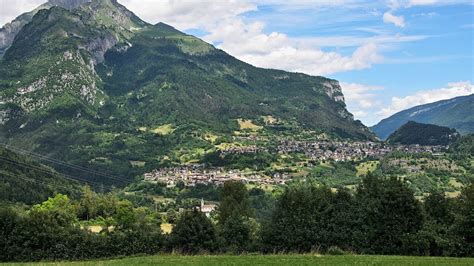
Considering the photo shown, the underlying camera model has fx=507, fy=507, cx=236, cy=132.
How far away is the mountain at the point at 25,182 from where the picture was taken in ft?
502

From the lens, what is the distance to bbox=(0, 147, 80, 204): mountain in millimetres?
152875

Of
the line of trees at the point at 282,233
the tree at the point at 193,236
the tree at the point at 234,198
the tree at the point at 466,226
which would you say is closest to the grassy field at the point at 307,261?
the tree at the point at 466,226

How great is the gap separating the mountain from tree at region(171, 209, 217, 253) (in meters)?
102

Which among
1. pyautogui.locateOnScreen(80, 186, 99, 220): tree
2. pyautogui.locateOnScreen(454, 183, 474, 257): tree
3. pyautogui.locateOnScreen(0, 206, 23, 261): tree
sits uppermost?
pyautogui.locateOnScreen(454, 183, 474, 257): tree

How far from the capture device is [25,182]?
545 ft

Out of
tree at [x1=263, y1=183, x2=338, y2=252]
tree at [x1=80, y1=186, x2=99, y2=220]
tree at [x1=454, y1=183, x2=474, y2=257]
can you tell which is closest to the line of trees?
tree at [x1=263, y1=183, x2=338, y2=252]

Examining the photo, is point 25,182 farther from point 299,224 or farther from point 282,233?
point 299,224

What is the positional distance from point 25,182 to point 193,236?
4993 inches

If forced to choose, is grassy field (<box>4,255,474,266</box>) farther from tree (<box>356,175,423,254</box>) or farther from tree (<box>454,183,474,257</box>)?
tree (<box>356,175,423,254</box>)

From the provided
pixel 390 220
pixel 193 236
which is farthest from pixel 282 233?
pixel 390 220

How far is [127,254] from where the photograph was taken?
187ft

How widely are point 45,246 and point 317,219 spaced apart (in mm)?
31454

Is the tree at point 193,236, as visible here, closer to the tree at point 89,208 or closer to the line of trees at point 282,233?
the line of trees at point 282,233

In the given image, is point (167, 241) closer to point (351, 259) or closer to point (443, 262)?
point (351, 259)
